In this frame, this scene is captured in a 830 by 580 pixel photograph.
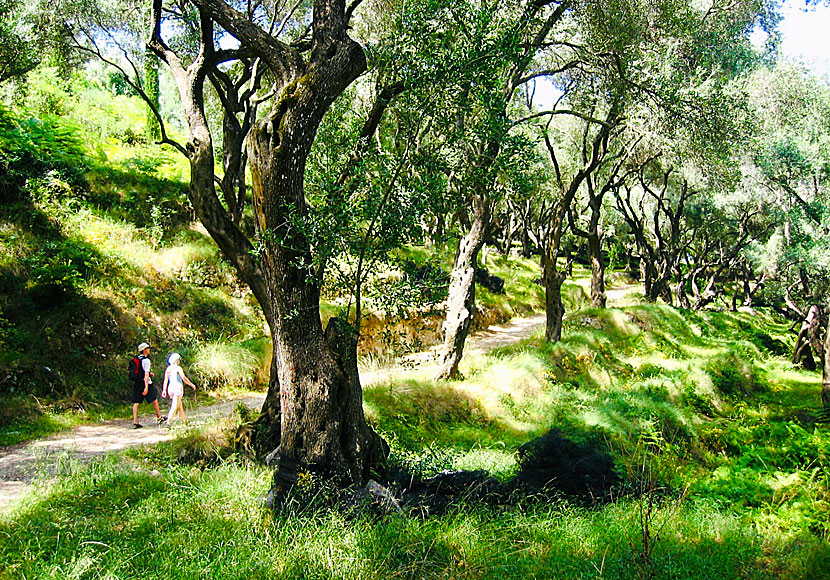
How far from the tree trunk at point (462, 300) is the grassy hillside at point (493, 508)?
0.57 meters

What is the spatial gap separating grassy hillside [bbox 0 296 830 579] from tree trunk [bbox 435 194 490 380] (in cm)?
57

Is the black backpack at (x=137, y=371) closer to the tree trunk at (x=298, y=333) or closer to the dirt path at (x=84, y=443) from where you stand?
the dirt path at (x=84, y=443)

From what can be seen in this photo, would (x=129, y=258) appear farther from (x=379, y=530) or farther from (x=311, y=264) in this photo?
(x=379, y=530)

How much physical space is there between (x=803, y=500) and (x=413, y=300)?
20.9ft

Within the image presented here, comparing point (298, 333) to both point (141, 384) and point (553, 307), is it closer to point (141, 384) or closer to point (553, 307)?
point (141, 384)

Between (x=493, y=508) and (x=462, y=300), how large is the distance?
5.54 meters

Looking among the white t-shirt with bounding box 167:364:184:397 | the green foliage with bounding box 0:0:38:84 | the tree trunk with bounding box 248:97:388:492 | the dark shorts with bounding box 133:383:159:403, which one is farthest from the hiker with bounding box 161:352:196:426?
the green foliage with bounding box 0:0:38:84

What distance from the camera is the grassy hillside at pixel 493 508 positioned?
211 inches

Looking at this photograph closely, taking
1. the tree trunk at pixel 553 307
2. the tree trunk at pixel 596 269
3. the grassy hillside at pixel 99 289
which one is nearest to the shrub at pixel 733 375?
the tree trunk at pixel 596 269

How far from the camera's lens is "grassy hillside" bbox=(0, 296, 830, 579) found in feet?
17.5

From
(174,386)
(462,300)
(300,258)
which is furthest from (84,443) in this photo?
(462,300)

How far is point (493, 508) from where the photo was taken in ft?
23.6

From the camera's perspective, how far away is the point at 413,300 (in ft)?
24.0

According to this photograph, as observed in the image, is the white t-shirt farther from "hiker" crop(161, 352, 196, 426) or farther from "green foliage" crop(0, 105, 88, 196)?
"green foliage" crop(0, 105, 88, 196)
